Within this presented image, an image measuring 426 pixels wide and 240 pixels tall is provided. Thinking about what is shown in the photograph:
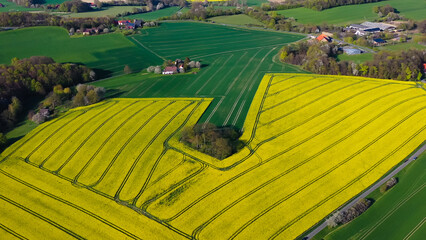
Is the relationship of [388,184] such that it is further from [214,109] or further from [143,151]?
[143,151]

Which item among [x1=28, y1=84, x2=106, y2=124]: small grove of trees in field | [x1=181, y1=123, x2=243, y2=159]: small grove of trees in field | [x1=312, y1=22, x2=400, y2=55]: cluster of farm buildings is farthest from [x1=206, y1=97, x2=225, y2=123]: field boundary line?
[x1=312, y1=22, x2=400, y2=55]: cluster of farm buildings

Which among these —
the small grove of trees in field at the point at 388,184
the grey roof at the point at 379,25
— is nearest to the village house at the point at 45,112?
the small grove of trees in field at the point at 388,184

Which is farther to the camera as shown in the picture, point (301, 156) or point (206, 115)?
point (206, 115)

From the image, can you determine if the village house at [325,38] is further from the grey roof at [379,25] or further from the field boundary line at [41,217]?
the field boundary line at [41,217]

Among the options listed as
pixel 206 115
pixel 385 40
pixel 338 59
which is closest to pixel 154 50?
pixel 206 115

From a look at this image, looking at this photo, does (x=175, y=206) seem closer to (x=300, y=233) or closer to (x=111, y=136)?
(x=300, y=233)

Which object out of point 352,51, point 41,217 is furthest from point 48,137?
point 352,51
